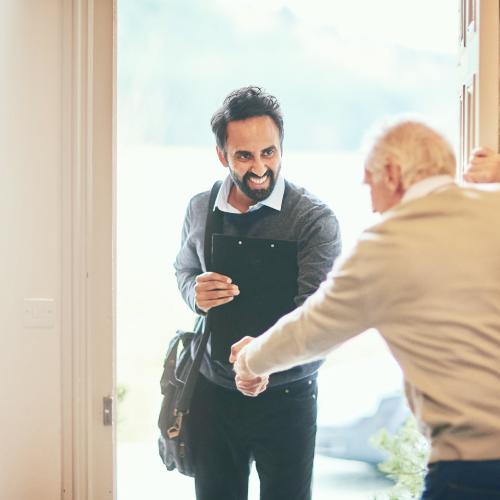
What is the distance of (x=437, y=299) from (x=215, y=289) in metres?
0.84

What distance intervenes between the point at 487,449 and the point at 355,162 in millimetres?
1485

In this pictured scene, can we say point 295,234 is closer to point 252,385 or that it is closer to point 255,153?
point 255,153

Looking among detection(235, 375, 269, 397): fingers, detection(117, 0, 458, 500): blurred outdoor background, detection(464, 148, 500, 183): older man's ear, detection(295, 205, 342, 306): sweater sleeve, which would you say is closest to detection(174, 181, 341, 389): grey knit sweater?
detection(295, 205, 342, 306): sweater sleeve

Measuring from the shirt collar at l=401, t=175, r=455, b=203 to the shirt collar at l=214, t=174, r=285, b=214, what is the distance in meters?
0.69

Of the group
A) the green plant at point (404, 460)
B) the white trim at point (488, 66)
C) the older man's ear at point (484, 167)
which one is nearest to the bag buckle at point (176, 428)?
the green plant at point (404, 460)

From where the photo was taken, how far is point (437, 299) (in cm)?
149

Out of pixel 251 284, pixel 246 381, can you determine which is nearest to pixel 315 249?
pixel 251 284

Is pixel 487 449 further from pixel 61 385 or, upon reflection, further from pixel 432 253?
pixel 61 385

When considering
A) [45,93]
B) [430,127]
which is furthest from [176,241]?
[430,127]

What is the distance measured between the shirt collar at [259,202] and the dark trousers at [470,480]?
893 millimetres

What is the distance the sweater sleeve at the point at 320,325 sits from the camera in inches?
61.2

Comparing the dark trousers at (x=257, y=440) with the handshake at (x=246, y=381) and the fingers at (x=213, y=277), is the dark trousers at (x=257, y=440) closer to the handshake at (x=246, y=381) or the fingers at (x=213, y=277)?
the handshake at (x=246, y=381)

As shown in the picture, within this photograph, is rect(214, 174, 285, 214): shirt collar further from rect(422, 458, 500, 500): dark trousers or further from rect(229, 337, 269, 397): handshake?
rect(422, 458, 500, 500): dark trousers

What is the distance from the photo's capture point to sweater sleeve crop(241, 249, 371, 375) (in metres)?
1.55
